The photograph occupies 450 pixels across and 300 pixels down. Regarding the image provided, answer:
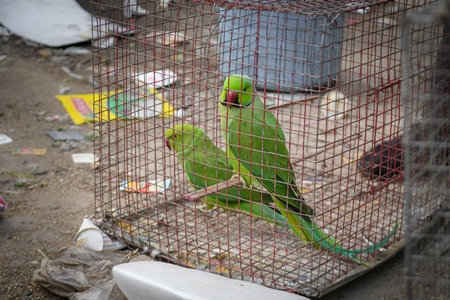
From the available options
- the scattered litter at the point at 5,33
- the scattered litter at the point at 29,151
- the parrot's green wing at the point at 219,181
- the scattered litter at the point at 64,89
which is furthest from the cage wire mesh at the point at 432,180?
the scattered litter at the point at 5,33

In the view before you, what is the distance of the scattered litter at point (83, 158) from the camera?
13.0 feet

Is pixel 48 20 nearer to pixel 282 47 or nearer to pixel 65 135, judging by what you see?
pixel 65 135

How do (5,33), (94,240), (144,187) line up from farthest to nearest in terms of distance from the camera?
1. (5,33)
2. (144,187)
3. (94,240)

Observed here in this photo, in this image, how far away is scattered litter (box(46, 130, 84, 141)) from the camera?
4.27 m

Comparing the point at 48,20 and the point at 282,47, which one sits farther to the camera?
the point at 48,20

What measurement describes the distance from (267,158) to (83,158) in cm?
192

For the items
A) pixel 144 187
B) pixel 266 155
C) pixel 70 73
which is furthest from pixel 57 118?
pixel 266 155

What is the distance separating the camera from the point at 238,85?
2.63 metres

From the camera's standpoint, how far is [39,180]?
12.1ft

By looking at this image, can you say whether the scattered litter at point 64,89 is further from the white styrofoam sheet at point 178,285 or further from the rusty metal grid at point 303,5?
the white styrofoam sheet at point 178,285

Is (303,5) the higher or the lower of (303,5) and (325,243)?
the higher

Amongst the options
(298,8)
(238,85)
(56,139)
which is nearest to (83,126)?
(56,139)

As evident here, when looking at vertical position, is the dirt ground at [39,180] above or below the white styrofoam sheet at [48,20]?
below

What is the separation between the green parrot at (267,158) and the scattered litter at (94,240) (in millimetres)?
839
